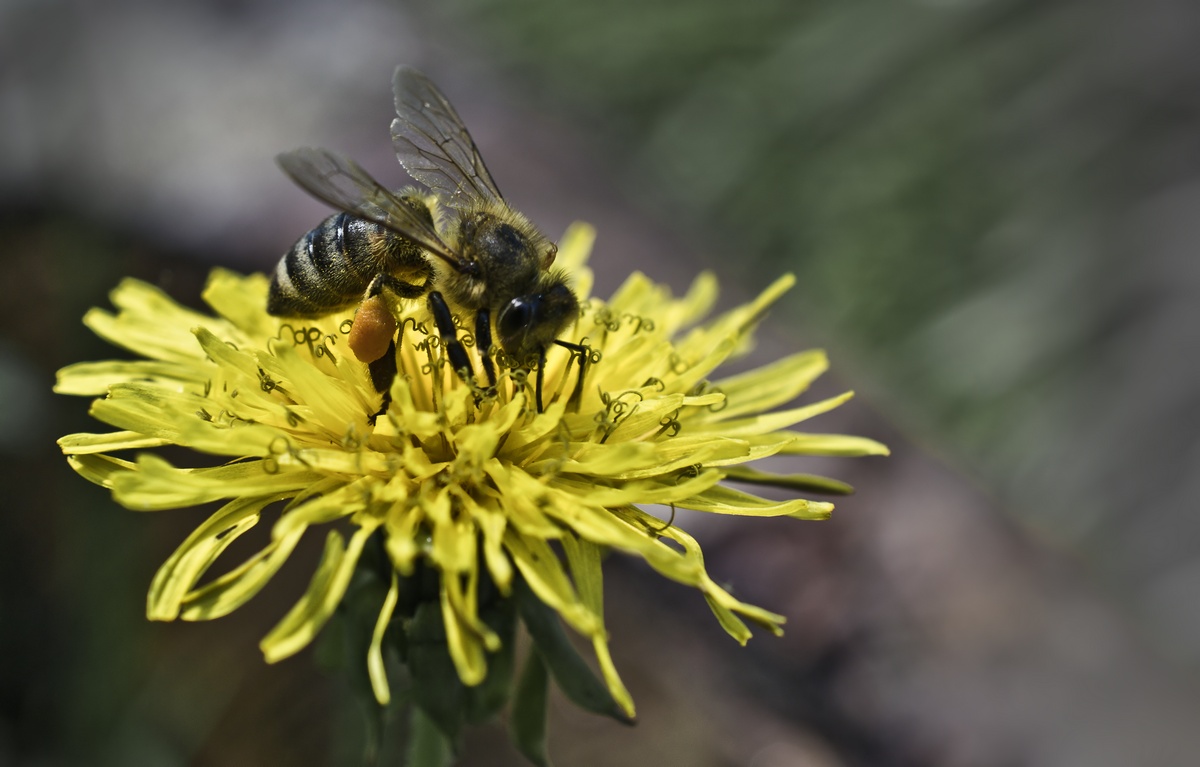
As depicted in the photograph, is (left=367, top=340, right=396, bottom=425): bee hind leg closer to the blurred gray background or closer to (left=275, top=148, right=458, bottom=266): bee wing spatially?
(left=275, top=148, right=458, bottom=266): bee wing

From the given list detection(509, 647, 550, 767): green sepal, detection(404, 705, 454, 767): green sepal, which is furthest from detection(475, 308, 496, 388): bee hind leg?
detection(404, 705, 454, 767): green sepal

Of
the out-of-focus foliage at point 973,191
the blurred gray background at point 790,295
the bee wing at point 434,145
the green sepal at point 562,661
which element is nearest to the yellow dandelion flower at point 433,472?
the green sepal at point 562,661

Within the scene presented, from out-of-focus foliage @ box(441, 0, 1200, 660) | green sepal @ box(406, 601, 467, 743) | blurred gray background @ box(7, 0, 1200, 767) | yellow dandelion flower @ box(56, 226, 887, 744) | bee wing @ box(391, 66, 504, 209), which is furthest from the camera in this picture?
out-of-focus foliage @ box(441, 0, 1200, 660)

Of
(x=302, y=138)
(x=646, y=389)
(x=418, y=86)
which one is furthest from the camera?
(x=302, y=138)

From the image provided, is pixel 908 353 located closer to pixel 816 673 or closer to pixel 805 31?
pixel 805 31

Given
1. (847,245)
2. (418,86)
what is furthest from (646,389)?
(847,245)

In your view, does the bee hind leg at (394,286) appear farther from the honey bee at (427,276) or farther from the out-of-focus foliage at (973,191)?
the out-of-focus foliage at (973,191)

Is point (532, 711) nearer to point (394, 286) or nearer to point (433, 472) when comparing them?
point (433, 472)
